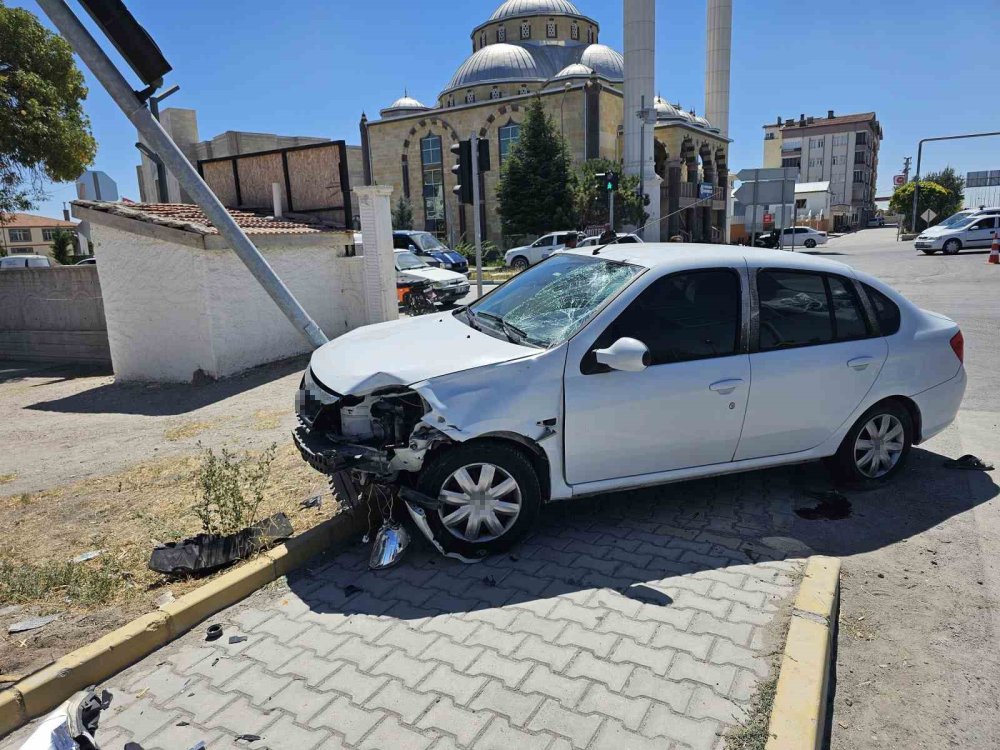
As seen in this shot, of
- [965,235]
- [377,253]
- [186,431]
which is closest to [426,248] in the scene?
[377,253]

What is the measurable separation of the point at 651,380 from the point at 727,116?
64.0 metres

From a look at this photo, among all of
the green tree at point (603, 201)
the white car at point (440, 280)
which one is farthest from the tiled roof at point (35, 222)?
the white car at point (440, 280)

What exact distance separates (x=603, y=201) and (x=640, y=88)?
350 inches

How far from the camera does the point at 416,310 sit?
16.8 m

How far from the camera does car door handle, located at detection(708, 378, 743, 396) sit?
169 inches

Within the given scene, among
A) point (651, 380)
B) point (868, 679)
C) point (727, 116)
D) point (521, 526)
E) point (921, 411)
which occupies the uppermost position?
point (727, 116)

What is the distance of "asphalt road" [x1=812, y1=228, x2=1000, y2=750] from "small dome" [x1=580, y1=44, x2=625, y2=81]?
62343 millimetres

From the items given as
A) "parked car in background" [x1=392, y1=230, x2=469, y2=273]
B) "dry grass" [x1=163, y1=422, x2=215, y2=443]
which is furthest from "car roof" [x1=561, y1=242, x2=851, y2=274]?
"parked car in background" [x1=392, y1=230, x2=469, y2=273]

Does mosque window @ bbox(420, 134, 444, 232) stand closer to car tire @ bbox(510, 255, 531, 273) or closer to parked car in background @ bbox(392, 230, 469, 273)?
car tire @ bbox(510, 255, 531, 273)

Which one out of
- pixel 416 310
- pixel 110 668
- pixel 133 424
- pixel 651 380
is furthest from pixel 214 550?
pixel 416 310

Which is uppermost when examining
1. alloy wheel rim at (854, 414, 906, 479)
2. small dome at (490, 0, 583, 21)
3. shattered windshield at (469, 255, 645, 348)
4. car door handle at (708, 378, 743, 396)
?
small dome at (490, 0, 583, 21)

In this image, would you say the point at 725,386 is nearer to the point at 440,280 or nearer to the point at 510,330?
the point at 510,330

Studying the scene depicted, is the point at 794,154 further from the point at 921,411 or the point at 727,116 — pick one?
the point at 921,411

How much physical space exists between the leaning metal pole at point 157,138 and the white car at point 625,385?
1414 millimetres
